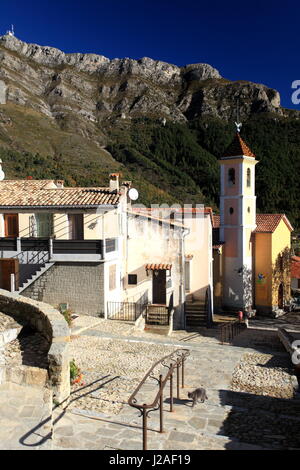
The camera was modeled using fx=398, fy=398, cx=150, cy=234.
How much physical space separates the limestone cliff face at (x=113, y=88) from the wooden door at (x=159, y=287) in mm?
80330

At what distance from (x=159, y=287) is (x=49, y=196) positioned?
7.97 m

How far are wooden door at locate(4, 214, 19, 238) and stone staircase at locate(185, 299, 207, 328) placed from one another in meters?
11.8

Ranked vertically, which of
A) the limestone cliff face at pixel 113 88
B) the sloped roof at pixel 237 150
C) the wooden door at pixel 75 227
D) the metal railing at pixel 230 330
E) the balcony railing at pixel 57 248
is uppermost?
the limestone cliff face at pixel 113 88

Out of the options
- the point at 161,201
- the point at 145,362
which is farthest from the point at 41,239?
the point at 161,201

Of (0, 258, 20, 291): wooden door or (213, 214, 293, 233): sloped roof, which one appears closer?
(0, 258, 20, 291): wooden door

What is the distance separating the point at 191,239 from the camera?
85.4ft

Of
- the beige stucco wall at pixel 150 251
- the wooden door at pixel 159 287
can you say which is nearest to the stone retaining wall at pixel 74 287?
the beige stucco wall at pixel 150 251

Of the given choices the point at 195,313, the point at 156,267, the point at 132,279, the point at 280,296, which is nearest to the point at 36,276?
the point at 132,279

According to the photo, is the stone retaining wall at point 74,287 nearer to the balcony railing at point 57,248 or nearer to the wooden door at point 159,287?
the balcony railing at point 57,248

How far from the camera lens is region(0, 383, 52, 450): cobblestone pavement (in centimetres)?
607

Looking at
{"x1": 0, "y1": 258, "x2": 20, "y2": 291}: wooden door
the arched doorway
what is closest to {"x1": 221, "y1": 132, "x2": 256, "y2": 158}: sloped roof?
the arched doorway

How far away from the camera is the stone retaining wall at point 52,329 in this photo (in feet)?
25.7

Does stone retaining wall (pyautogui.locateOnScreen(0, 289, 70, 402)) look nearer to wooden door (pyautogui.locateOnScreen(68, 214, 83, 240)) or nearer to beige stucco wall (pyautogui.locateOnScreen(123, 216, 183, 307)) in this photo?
wooden door (pyautogui.locateOnScreen(68, 214, 83, 240))

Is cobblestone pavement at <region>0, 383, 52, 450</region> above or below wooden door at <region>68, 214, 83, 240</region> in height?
below
